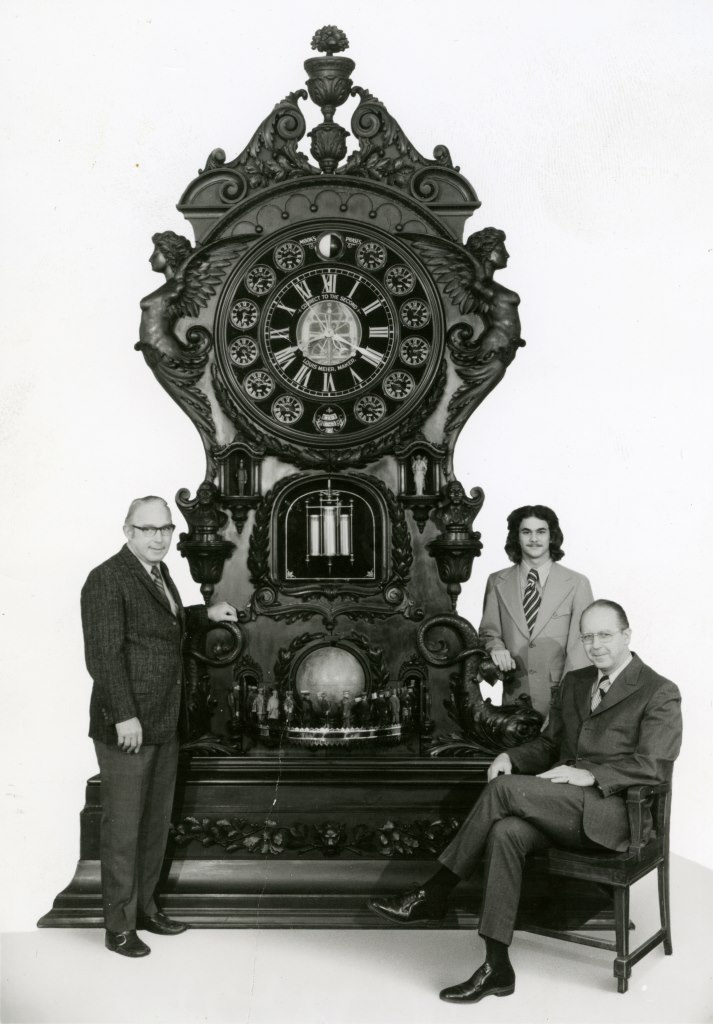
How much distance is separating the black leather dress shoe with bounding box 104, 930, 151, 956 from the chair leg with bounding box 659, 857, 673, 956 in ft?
7.35

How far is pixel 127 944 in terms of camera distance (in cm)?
560

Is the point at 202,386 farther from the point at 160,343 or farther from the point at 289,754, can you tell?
the point at 289,754

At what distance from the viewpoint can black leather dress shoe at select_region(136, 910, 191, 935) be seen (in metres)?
5.88

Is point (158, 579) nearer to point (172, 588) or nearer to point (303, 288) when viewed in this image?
point (172, 588)

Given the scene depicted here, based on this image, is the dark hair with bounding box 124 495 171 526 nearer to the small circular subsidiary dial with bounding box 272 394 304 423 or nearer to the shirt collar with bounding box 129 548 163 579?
the shirt collar with bounding box 129 548 163 579

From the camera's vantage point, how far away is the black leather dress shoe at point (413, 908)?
17.9 feet

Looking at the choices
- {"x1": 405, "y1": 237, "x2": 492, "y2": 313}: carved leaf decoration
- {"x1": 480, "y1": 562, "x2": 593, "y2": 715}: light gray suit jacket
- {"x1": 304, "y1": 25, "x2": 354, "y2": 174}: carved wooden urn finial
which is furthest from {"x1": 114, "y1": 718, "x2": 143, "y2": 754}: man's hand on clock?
{"x1": 304, "y1": 25, "x2": 354, "y2": 174}: carved wooden urn finial

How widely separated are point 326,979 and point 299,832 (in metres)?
1.00

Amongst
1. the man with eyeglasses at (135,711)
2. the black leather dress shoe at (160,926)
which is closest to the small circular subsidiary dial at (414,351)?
the man with eyeglasses at (135,711)

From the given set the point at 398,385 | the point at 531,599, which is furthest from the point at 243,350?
the point at 531,599

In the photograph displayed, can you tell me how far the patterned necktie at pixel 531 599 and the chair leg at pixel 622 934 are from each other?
1606mm

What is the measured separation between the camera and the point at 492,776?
215 inches

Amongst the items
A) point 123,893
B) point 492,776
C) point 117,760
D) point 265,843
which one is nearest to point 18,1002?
point 123,893

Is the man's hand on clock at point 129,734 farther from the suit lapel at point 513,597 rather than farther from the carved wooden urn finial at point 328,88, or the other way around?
the carved wooden urn finial at point 328,88
